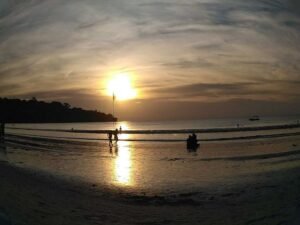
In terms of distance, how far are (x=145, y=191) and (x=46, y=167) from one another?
6350 mm

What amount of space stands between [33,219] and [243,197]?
465 centimetres

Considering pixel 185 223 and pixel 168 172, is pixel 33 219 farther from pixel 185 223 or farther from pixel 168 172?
pixel 168 172

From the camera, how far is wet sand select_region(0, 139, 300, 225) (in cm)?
577

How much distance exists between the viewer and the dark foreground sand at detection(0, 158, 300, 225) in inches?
226

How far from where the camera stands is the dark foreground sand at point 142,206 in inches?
226

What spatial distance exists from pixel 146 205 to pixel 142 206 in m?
0.12

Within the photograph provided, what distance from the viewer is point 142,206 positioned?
305 inches

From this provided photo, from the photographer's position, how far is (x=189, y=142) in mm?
26453

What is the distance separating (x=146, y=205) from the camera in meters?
7.83

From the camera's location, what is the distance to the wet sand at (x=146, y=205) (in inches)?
227

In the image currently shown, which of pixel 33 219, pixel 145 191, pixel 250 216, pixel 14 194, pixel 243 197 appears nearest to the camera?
pixel 33 219

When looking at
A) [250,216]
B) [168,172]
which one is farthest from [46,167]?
[250,216]

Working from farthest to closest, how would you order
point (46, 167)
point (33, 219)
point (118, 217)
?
point (46, 167), point (118, 217), point (33, 219)

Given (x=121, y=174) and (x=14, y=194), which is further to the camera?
(x=121, y=174)
